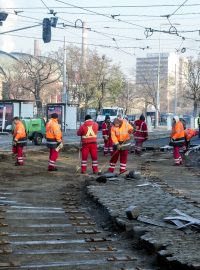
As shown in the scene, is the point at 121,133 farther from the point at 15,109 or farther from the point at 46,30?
the point at 15,109

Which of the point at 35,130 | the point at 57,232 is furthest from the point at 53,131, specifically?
the point at 35,130

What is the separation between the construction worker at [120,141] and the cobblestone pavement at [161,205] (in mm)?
974

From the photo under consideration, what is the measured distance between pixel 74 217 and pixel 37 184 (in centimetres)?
456

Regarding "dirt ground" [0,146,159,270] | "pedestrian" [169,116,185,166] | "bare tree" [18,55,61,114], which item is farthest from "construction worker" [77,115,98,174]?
"bare tree" [18,55,61,114]

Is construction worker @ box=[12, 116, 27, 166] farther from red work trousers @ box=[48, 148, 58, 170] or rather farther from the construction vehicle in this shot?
the construction vehicle

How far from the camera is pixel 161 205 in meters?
9.84

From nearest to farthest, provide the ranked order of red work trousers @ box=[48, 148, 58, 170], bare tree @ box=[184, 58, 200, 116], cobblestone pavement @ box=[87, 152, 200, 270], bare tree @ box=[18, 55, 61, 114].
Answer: cobblestone pavement @ box=[87, 152, 200, 270], red work trousers @ box=[48, 148, 58, 170], bare tree @ box=[18, 55, 61, 114], bare tree @ box=[184, 58, 200, 116]

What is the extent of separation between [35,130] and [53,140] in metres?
13.6

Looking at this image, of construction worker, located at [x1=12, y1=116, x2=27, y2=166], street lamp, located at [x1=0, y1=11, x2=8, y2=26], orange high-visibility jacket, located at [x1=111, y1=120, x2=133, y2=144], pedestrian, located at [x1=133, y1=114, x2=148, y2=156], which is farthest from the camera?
pedestrian, located at [x1=133, y1=114, x2=148, y2=156]

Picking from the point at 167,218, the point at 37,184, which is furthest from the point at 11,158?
the point at 167,218

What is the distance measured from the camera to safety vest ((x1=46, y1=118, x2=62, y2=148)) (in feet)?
55.2

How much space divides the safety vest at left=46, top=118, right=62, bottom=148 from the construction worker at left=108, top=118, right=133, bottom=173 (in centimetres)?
199

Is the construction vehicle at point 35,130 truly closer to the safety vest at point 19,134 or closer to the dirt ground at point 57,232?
the safety vest at point 19,134

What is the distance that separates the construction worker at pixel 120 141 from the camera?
51.9 feet
